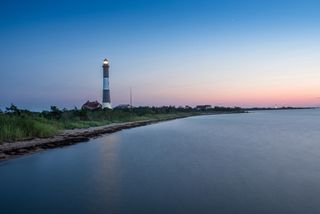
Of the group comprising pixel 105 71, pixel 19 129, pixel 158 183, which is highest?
pixel 105 71

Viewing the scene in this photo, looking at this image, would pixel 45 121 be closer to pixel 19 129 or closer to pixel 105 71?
pixel 19 129

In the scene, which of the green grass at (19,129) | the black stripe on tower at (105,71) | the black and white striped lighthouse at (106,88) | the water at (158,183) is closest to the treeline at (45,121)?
the green grass at (19,129)

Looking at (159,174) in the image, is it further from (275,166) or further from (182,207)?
(275,166)

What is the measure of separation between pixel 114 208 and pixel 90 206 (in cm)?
49

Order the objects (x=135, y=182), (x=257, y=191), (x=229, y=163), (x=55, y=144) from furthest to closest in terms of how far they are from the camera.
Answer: (x=55, y=144)
(x=229, y=163)
(x=135, y=182)
(x=257, y=191)

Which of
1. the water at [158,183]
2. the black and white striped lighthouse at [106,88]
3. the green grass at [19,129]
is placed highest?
the black and white striped lighthouse at [106,88]

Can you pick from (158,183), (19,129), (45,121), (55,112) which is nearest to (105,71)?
(55,112)

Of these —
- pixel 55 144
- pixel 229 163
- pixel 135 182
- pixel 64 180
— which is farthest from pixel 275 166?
pixel 55 144

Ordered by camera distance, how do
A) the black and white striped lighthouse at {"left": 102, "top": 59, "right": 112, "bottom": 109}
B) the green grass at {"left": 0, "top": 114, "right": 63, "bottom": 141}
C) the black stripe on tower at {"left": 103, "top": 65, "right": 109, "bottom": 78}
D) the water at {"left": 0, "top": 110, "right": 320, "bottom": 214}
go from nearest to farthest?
1. the water at {"left": 0, "top": 110, "right": 320, "bottom": 214}
2. the green grass at {"left": 0, "top": 114, "right": 63, "bottom": 141}
3. the black and white striped lighthouse at {"left": 102, "top": 59, "right": 112, "bottom": 109}
4. the black stripe on tower at {"left": 103, "top": 65, "right": 109, "bottom": 78}

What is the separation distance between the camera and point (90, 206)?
6.41 m

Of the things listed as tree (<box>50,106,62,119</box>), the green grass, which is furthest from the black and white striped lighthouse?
the green grass

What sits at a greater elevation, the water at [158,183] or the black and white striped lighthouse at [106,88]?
the black and white striped lighthouse at [106,88]

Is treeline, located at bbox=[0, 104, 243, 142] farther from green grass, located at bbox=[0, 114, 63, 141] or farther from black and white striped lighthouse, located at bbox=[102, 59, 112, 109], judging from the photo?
black and white striped lighthouse, located at bbox=[102, 59, 112, 109]

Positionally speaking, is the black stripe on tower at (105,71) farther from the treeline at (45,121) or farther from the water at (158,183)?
the water at (158,183)
